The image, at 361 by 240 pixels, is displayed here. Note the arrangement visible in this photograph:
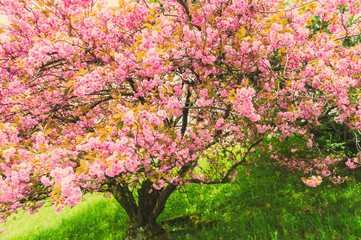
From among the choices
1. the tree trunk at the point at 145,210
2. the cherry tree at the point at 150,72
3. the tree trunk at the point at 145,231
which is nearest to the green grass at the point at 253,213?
the tree trunk at the point at 145,231

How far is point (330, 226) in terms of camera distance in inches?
152

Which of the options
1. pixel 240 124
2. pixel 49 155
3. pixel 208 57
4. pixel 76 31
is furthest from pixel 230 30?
pixel 49 155

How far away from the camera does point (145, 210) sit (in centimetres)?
499

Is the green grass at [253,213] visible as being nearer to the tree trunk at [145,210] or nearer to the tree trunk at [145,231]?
the tree trunk at [145,231]

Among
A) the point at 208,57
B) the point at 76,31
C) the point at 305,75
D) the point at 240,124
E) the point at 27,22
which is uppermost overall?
the point at 27,22

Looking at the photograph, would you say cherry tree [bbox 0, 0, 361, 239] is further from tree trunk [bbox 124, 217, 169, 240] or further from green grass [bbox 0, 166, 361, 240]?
green grass [bbox 0, 166, 361, 240]

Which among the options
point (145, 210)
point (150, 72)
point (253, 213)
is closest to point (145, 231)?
point (145, 210)

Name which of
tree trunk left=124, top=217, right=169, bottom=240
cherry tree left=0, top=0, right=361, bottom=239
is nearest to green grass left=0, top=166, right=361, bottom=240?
tree trunk left=124, top=217, right=169, bottom=240

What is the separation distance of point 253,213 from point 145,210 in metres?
2.30

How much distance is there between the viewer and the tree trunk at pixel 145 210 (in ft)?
16.0

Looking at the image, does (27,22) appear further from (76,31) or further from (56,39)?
(56,39)

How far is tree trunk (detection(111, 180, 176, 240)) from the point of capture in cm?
488

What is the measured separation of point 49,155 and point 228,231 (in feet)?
11.7

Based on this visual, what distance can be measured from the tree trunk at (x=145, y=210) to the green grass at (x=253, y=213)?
474 mm
